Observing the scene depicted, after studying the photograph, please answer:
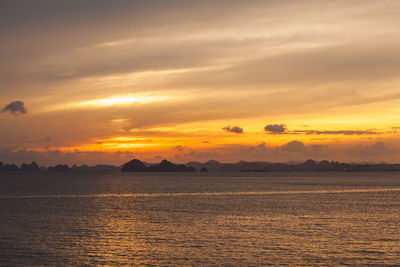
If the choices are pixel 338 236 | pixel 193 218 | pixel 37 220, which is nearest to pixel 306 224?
pixel 338 236

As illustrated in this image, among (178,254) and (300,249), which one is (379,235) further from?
(178,254)

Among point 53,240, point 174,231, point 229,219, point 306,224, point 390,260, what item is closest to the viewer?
point 390,260

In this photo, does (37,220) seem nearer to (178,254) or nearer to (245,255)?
(178,254)

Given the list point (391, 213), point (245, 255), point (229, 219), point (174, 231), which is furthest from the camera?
point (391, 213)

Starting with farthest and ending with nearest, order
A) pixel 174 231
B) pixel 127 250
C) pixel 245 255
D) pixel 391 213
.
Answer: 1. pixel 391 213
2. pixel 174 231
3. pixel 127 250
4. pixel 245 255

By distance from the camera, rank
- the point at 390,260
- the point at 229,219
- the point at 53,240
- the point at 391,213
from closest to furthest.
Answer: the point at 390,260
the point at 53,240
the point at 229,219
the point at 391,213

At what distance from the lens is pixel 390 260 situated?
44906mm

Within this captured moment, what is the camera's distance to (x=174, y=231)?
66375 mm

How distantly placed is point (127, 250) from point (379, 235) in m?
35.6

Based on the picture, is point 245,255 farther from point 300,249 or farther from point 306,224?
point 306,224

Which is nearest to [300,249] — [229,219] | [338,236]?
[338,236]

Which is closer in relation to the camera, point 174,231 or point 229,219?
point 174,231

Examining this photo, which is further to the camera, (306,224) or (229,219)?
(229,219)

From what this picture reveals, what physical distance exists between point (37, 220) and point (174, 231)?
31.7m
